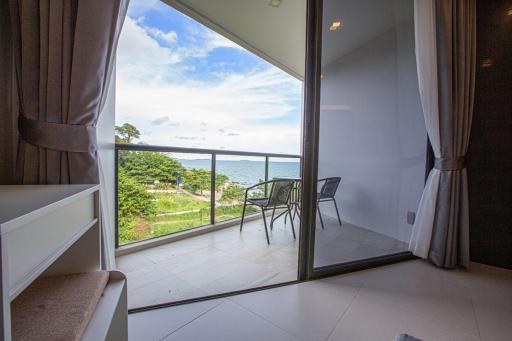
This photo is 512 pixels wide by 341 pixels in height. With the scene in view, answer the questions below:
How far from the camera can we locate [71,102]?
3.07 ft

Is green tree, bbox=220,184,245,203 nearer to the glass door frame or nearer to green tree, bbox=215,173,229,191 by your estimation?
green tree, bbox=215,173,229,191

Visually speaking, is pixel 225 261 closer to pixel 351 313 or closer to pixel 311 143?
pixel 351 313

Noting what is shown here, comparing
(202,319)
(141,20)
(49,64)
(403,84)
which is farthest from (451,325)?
(141,20)

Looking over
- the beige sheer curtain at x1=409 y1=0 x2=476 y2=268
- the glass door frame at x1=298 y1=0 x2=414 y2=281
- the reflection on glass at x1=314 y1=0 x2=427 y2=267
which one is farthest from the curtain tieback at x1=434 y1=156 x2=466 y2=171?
the glass door frame at x1=298 y1=0 x2=414 y2=281

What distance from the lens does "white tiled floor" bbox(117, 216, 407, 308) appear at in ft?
5.25

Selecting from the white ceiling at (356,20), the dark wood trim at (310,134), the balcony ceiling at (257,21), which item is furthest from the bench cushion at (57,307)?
the balcony ceiling at (257,21)

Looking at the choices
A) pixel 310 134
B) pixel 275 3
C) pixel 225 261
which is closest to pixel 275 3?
pixel 275 3

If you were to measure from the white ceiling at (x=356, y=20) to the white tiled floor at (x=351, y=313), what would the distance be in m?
1.75

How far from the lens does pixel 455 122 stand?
6.30 ft

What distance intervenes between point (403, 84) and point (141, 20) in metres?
2.94

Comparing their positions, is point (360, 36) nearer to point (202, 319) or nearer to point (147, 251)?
point (202, 319)

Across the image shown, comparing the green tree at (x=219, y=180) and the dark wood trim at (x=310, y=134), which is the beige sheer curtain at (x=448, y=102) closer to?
the dark wood trim at (x=310, y=134)

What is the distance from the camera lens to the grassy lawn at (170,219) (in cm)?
218

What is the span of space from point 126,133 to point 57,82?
4.68 ft
